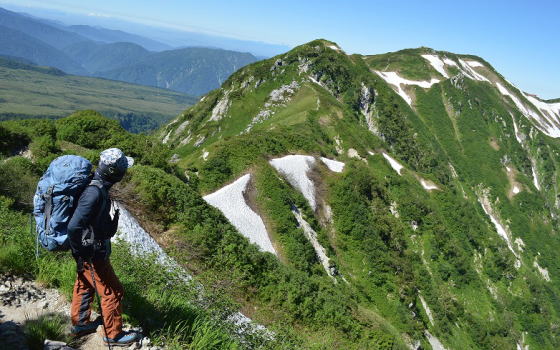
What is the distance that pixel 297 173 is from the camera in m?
46.2

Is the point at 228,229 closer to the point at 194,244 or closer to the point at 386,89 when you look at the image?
the point at 194,244

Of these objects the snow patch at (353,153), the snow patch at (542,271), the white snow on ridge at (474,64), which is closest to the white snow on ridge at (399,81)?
the white snow on ridge at (474,64)

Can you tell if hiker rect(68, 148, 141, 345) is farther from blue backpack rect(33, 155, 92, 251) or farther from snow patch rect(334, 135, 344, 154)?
snow patch rect(334, 135, 344, 154)

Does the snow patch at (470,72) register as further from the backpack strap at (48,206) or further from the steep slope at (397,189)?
the backpack strap at (48,206)

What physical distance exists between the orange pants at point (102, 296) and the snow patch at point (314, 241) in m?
32.3

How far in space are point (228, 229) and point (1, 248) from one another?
643 inches

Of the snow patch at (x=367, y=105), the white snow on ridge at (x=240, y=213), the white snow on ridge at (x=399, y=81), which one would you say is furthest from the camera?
the white snow on ridge at (x=399, y=81)

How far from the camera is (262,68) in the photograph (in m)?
96.6

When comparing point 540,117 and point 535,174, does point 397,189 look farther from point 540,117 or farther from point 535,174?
point 540,117

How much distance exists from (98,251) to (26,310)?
2064mm

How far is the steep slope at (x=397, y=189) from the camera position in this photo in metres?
38.0

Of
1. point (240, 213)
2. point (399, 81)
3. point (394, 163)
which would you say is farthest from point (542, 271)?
point (240, 213)

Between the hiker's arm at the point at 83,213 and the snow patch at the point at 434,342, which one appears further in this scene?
the snow patch at the point at 434,342

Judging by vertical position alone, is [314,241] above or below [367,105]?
below
